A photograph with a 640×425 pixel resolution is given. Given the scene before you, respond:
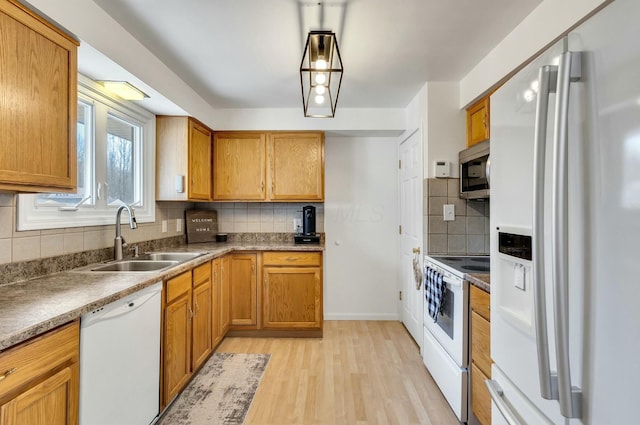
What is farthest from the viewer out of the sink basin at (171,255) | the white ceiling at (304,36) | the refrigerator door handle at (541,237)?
the sink basin at (171,255)

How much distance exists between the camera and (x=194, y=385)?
2.27m

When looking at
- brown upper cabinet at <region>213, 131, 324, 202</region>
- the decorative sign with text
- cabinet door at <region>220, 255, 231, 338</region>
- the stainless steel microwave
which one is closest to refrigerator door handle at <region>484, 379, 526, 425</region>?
A: the stainless steel microwave

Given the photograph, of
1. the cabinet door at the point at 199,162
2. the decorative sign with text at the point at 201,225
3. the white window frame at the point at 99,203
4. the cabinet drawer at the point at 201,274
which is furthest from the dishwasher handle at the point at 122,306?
the decorative sign with text at the point at 201,225

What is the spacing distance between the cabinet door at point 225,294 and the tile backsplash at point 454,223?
187 cm

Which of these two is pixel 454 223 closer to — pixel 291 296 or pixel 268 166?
pixel 291 296

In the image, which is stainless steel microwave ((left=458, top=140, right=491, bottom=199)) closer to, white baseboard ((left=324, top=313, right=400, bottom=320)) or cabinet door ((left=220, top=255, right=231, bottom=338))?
white baseboard ((left=324, top=313, right=400, bottom=320))

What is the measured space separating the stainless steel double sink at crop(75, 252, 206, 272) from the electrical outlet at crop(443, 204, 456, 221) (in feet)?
6.82

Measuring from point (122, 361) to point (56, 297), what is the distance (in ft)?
1.39

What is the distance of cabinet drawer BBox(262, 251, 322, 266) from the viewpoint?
3.11 meters

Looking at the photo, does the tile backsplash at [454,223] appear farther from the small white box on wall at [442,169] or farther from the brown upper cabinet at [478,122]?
the brown upper cabinet at [478,122]

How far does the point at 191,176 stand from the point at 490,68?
2613 millimetres

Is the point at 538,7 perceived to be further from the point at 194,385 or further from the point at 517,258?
the point at 194,385

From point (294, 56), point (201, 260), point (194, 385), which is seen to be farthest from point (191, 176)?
point (194, 385)

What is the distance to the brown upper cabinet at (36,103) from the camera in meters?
1.19
